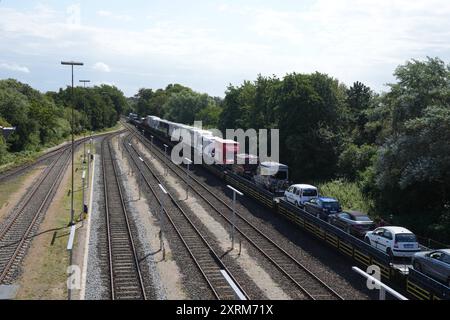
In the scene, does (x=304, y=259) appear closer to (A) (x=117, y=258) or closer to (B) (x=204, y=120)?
(A) (x=117, y=258)

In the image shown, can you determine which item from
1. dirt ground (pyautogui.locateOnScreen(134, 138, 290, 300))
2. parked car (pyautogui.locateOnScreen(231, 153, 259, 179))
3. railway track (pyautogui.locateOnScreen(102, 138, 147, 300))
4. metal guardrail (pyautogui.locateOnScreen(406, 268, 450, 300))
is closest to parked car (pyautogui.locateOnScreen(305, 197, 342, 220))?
dirt ground (pyautogui.locateOnScreen(134, 138, 290, 300))

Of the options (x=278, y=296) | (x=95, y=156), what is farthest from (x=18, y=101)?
(x=278, y=296)

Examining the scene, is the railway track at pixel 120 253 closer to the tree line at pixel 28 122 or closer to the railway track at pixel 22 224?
the railway track at pixel 22 224

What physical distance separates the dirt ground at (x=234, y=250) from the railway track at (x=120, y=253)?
4.84 meters

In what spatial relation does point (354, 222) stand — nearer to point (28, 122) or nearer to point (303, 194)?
point (303, 194)

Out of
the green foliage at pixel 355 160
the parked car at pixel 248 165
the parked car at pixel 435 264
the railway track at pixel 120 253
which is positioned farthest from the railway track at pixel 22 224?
the green foliage at pixel 355 160

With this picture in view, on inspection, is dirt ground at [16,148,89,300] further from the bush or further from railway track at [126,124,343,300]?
the bush

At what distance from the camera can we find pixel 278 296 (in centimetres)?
2016

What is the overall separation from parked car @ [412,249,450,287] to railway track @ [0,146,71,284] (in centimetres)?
1745

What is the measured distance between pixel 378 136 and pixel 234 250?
59.0ft

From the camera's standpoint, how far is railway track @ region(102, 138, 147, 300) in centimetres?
2041

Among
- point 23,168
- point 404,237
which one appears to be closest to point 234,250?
point 404,237
